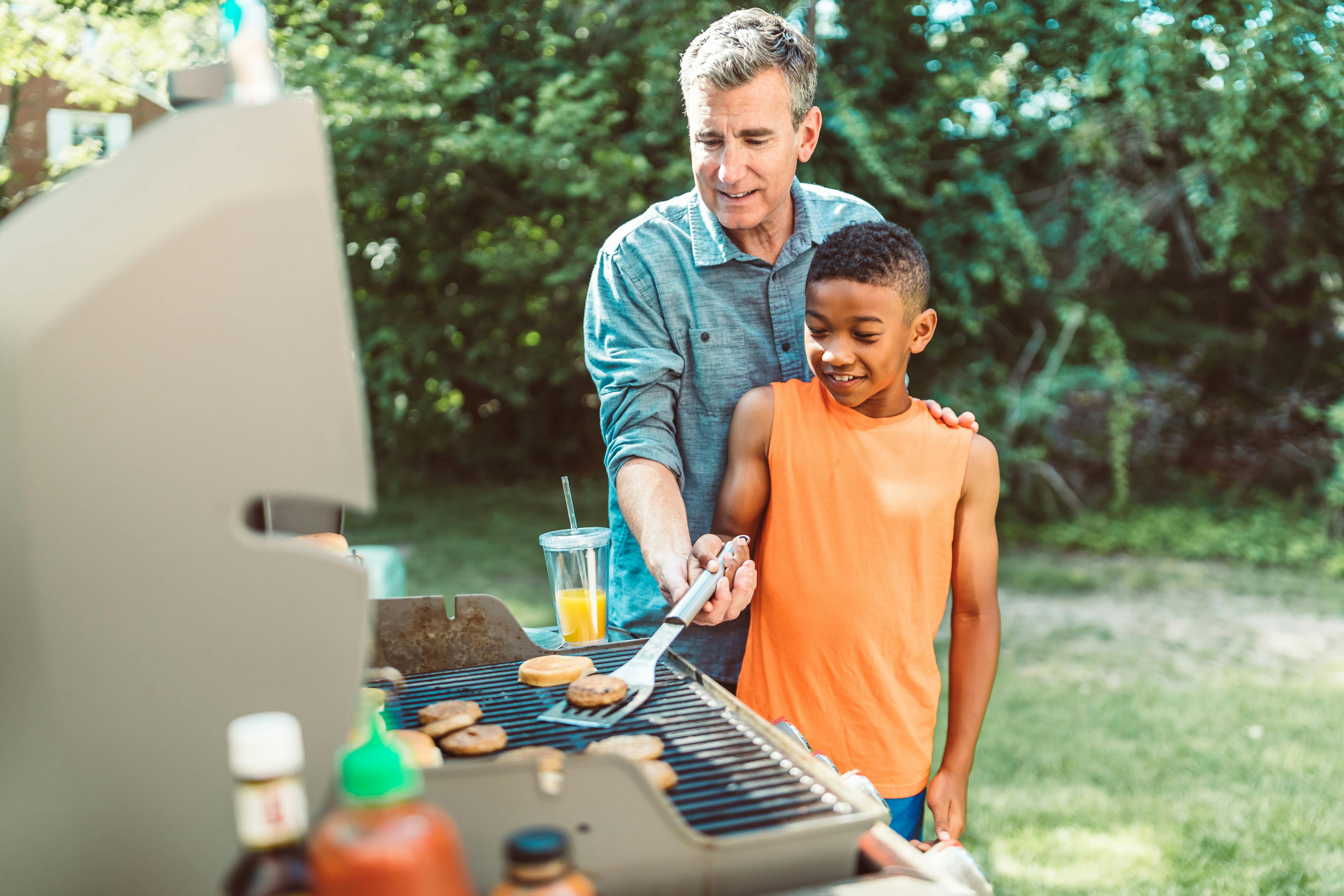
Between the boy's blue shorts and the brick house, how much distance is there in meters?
2.13

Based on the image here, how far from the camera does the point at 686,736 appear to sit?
1295mm

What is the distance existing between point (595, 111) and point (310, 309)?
586cm

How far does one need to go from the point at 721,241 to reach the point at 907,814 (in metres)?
1.17

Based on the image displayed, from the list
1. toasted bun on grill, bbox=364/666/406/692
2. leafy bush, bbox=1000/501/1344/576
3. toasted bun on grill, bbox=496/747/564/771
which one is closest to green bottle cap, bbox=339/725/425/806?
toasted bun on grill, bbox=496/747/564/771

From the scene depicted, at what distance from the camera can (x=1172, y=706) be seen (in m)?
4.88

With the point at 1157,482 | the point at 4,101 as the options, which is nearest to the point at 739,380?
the point at 4,101

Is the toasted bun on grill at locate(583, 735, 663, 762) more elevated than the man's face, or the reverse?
the man's face

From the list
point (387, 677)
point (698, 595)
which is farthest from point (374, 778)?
point (698, 595)

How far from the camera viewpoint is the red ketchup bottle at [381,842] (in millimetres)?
663

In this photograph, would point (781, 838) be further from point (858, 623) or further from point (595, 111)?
point (595, 111)

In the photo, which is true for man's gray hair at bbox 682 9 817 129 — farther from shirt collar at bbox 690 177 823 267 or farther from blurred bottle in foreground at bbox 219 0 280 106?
blurred bottle in foreground at bbox 219 0 280 106

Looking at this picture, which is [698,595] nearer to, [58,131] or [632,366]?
[632,366]

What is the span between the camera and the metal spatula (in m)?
1.34

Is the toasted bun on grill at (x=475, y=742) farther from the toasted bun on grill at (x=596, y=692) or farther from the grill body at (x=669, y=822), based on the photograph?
the grill body at (x=669, y=822)
